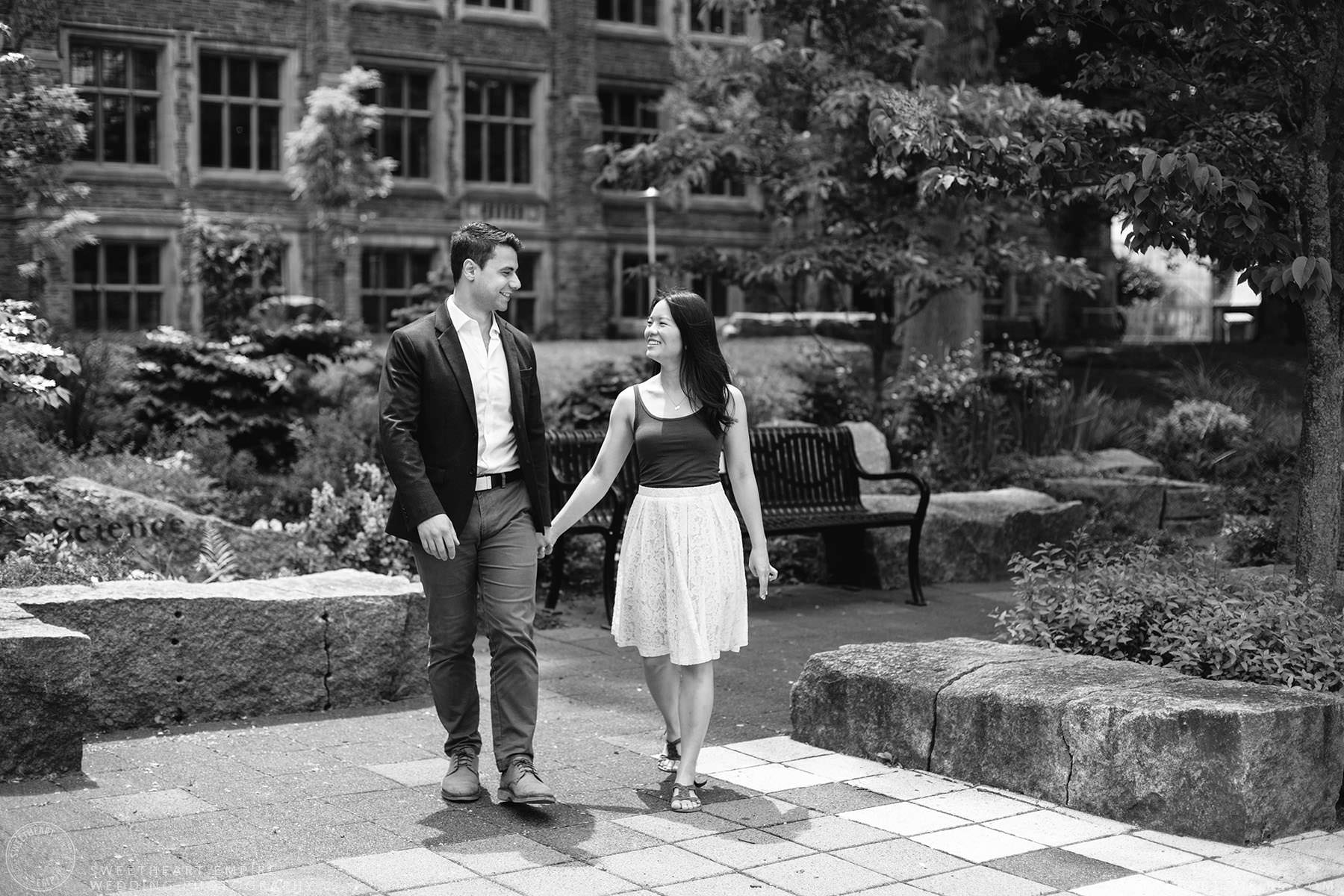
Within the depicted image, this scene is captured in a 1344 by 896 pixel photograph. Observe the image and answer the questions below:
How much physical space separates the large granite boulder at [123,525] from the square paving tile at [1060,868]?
4770 mm

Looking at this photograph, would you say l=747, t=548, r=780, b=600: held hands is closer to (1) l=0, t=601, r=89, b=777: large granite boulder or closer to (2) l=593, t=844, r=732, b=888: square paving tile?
(2) l=593, t=844, r=732, b=888: square paving tile

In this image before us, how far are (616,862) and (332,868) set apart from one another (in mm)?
843

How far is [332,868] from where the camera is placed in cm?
476

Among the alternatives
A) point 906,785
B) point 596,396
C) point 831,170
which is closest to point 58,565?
point 906,785

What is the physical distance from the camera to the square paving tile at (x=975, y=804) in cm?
544

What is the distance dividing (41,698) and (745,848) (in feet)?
8.41

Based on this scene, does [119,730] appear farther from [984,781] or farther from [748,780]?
[984,781]

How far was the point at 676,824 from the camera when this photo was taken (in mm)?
5301

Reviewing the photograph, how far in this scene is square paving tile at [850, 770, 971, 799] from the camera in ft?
18.8

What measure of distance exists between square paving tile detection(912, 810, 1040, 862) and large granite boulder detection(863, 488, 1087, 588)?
18.3ft

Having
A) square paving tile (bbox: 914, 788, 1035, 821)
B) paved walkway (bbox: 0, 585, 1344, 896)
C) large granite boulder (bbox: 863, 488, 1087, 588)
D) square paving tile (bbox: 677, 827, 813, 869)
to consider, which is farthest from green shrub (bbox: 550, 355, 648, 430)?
square paving tile (bbox: 677, 827, 813, 869)

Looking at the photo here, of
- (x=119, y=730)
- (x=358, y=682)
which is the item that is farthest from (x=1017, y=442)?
(x=119, y=730)

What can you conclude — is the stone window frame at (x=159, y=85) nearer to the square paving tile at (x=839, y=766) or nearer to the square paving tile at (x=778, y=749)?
the square paving tile at (x=778, y=749)

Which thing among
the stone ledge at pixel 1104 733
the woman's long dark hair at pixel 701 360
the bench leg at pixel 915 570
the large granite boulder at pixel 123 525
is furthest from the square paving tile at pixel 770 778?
the bench leg at pixel 915 570
